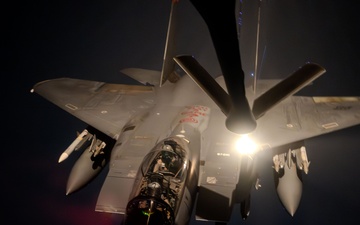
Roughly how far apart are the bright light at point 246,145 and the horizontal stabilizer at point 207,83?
162cm

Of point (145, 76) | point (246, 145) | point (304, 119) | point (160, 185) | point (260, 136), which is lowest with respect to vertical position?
point (160, 185)

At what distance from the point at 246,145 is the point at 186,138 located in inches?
40.4

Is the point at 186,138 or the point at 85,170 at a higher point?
the point at 186,138

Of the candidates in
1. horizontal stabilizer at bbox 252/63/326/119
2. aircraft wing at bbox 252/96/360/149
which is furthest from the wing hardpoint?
horizontal stabilizer at bbox 252/63/326/119

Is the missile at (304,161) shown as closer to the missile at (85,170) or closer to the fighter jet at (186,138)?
the fighter jet at (186,138)

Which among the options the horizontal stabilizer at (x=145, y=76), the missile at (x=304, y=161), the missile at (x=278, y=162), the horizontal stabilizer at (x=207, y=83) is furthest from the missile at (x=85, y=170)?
the missile at (x=304, y=161)

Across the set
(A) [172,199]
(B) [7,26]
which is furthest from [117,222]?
(B) [7,26]

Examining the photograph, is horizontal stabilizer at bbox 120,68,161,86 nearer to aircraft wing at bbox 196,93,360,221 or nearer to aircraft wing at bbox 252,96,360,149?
aircraft wing at bbox 196,93,360,221

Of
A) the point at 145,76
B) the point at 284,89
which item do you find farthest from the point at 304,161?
the point at 145,76

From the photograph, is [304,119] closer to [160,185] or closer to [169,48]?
[169,48]

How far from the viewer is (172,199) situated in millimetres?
3811

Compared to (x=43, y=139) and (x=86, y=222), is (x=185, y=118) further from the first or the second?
(x=43, y=139)

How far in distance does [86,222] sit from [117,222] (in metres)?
0.63

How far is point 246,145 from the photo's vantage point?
17.1 feet
